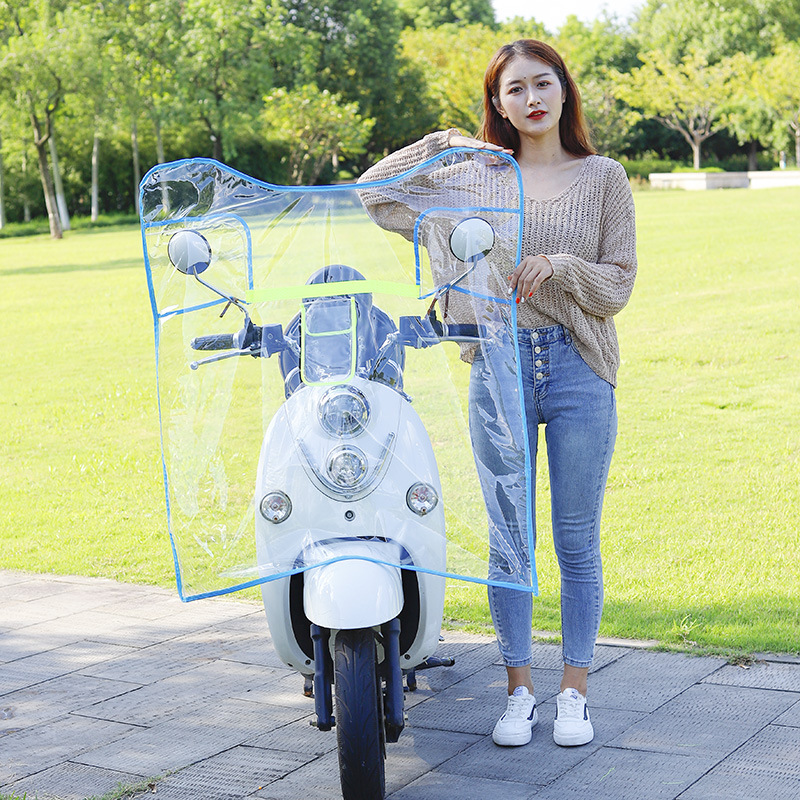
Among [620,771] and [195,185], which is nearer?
[195,185]

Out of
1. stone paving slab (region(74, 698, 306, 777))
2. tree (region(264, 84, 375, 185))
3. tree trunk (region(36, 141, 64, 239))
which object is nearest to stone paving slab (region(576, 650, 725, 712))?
stone paving slab (region(74, 698, 306, 777))

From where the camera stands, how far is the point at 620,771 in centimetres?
315

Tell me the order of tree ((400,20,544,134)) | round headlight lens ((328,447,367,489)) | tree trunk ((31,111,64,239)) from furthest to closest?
tree ((400,20,544,134)), tree trunk ((31,111,64,239)), round headlight lens ((328,447,367,489))

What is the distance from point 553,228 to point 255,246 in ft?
2.90

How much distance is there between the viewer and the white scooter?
9.16 feet

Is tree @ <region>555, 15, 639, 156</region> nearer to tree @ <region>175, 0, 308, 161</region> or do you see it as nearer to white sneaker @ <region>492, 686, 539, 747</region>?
tree @ <region>175, 0, 308, 161</region>

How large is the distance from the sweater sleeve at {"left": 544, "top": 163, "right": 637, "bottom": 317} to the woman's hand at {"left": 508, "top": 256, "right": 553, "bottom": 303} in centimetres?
13

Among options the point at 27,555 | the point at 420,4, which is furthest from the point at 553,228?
the point at 420,4

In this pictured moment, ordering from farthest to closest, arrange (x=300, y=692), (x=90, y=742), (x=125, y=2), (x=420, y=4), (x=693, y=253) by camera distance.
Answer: (x=420, y=4) < (x=125, y=2) < (x=693, y=253) < (x=300, y=692) < (x=90, y=742)

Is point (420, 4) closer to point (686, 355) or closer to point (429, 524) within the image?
point (686, 355)

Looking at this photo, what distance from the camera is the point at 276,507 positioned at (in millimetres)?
2932

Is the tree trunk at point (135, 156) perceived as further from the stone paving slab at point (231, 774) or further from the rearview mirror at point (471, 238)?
the rearview mirror at point (471, 238)

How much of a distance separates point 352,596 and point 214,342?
73cm

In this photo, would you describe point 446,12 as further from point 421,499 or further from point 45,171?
point 421,499
